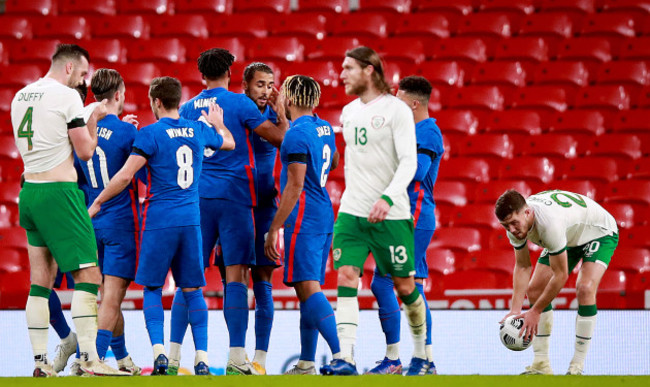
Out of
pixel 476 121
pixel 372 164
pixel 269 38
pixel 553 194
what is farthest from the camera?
pixel 269 38

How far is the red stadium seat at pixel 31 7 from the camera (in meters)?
12.8

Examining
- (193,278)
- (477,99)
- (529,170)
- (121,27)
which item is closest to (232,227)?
(193,278)

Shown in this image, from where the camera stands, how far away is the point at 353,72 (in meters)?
4.73

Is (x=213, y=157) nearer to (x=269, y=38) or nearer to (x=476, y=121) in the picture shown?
(x=476, y=121)

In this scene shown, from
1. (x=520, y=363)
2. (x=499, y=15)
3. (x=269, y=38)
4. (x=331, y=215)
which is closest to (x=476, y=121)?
(x=499, y=15)

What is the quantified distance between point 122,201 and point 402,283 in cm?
186

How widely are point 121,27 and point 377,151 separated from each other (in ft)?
28.1

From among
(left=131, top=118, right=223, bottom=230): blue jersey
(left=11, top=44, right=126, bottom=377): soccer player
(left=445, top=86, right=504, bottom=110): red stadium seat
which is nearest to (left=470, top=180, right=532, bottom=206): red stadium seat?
(left=445, top=86, right=504, bottom=110): red stadium seat

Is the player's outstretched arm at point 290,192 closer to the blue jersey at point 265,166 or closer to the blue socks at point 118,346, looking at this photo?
the blue jersey at point 265,166

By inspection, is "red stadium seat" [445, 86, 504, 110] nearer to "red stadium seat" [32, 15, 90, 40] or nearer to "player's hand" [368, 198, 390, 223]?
"red stadium seat" [32, 15, 90, 40]

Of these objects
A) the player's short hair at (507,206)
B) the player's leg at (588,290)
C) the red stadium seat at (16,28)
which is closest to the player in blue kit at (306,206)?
the player's short hair at (507,206)

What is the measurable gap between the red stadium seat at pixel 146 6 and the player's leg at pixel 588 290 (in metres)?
8.59

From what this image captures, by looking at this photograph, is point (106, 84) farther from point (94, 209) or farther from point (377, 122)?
point (377, 122)

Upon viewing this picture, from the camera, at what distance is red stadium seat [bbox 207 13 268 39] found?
12.1 meters
